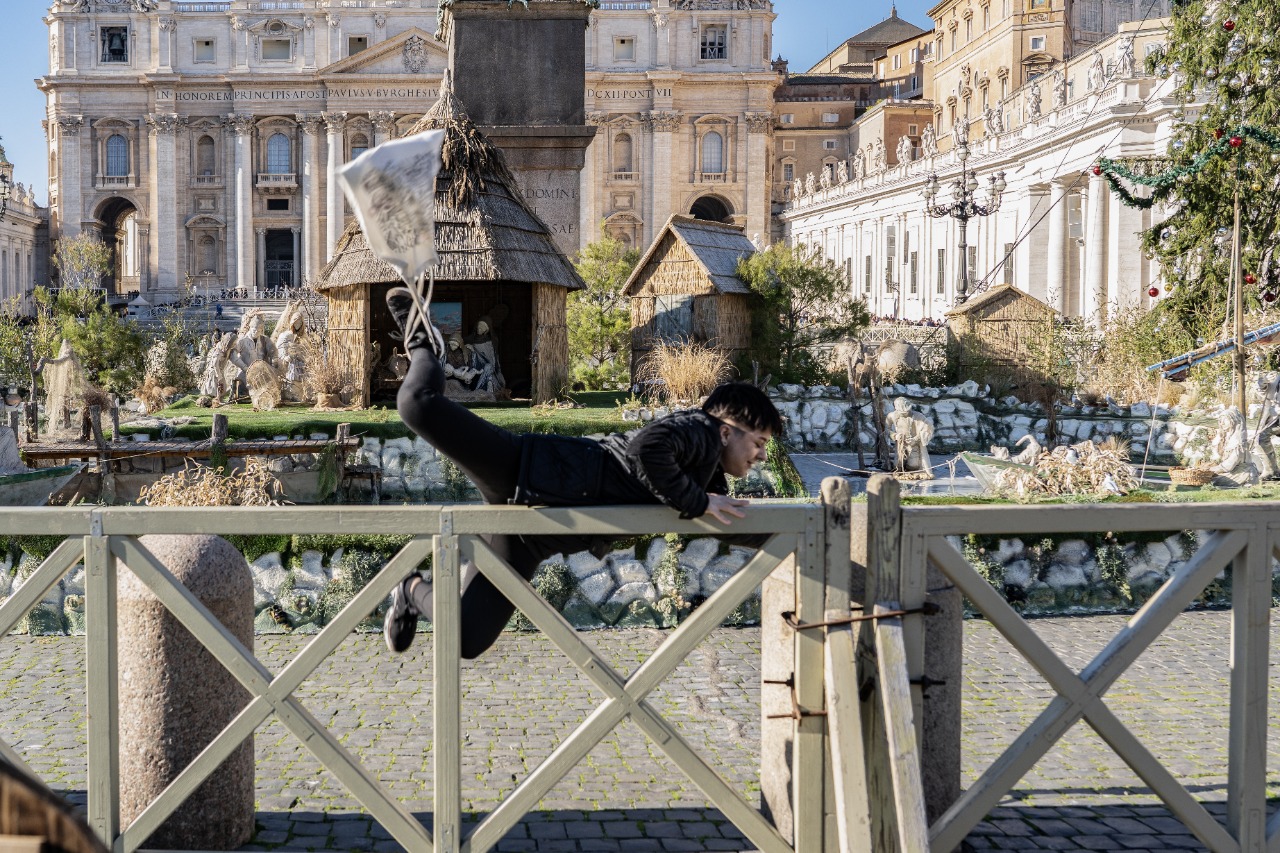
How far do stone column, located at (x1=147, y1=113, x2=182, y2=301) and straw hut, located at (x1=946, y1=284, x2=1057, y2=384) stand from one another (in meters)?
63.4

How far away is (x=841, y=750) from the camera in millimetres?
3750

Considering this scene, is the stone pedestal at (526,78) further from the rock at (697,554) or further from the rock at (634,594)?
the rock at (634,594)

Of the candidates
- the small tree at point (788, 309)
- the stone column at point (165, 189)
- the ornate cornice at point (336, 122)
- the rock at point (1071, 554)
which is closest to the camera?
the rock at point (1071, 554)

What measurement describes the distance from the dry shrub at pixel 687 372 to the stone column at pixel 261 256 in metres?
62.8

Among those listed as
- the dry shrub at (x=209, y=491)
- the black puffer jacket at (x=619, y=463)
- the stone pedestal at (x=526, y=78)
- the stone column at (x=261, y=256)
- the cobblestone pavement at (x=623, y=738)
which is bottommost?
the cobblestone pavement at (x=623, y=738)

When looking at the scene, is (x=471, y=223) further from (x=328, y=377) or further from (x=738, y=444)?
(x=738, y=444)

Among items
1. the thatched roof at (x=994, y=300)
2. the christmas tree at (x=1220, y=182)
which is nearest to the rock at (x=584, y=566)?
the thatched roof at (x=994, y=300)

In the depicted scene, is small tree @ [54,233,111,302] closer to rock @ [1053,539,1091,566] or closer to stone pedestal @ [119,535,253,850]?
rock @ [1053,539,1091,566]

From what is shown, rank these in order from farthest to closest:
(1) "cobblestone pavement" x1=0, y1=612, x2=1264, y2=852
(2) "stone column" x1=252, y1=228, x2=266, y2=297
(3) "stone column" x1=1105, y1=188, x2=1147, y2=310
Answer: (2) "stone column" x1=252, y1=228, x2=266, y2=297 < (3) "stone column" x1=1105, y1=188, x2=1147, y2=310 < (1) "cobblestone pavement" x1=0, y1=612, x2=1264, y2=852

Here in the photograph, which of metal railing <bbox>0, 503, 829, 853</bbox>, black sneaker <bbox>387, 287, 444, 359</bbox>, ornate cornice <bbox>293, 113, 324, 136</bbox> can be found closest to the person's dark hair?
metal railing <bbox>0, 503, 829, 853</bbox>

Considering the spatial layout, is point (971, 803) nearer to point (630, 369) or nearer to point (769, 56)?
point (630, 369)

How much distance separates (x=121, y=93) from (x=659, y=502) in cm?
8202

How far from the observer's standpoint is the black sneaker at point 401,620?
4.43 m

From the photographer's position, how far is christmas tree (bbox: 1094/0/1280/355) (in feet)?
74.6
